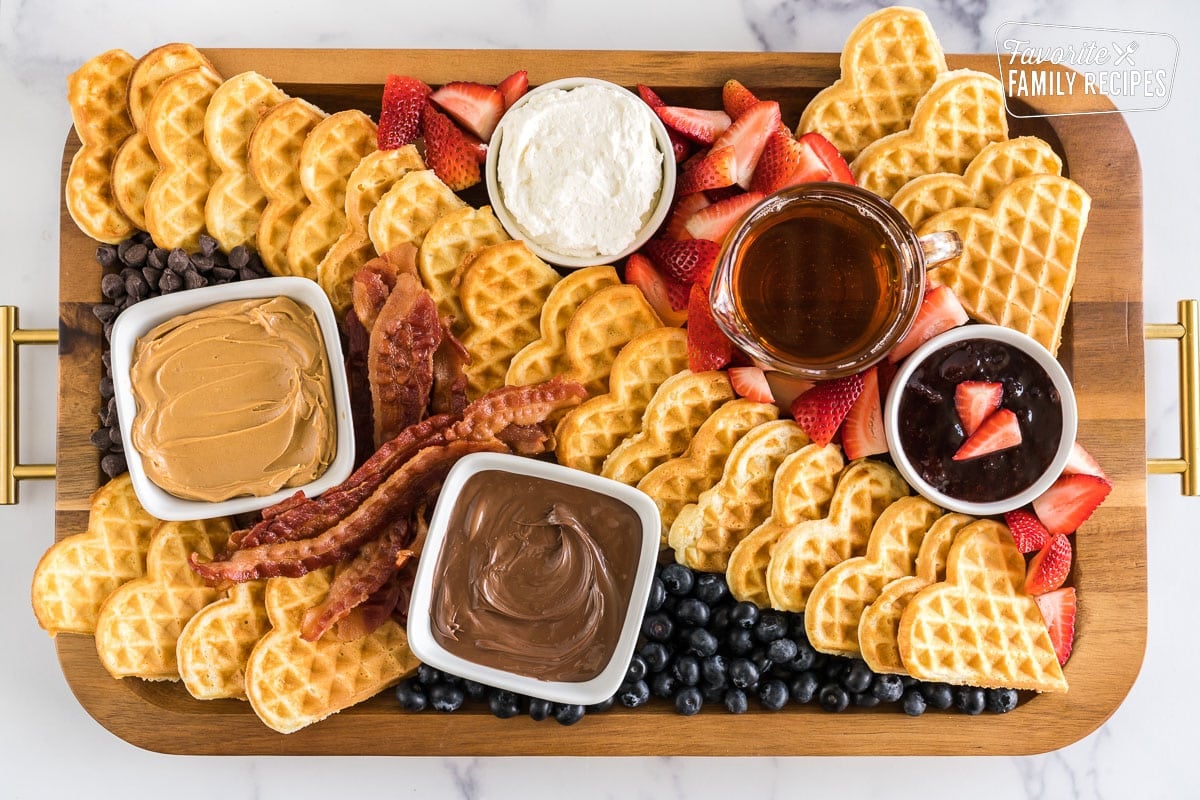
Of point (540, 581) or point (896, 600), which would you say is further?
point (896, 600)

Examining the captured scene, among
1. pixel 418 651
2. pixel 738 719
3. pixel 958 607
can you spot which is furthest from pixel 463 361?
pixel 958 607

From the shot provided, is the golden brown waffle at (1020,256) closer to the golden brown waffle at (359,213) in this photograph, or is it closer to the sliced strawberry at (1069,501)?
the sliced strawberry at (1069,501)

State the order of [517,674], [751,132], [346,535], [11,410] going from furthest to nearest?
[11,410], [751,132], [346,535], [517,674]

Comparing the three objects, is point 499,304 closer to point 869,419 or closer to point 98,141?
point 869,419

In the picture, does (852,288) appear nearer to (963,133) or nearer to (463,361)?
(963,133)

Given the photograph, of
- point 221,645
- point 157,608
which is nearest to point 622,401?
point 221,645

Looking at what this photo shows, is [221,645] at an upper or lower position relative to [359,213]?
lower
